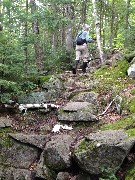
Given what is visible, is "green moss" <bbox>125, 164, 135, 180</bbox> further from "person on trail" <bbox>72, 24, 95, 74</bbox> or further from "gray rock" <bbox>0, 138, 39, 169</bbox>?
"person on trail" <bbox>72, 24, 95, 74</bbox>

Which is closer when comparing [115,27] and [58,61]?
[58,61]

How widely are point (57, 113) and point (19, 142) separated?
5.77 feet

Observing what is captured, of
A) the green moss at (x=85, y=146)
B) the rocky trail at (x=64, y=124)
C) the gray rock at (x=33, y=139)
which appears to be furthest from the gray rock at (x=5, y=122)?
the green moss at (x=85, y=146)

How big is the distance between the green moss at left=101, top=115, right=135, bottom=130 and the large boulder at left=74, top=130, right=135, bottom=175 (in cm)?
58

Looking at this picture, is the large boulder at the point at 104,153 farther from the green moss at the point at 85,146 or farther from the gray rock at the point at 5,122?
the gray rock at the point at 5,122

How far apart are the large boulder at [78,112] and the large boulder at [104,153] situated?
1.79m

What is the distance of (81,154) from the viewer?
23.0ft

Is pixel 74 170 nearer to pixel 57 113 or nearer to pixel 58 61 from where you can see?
pixel 57 113

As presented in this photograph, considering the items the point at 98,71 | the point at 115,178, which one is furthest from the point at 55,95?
the point at 115,178

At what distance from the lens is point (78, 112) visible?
9109mm

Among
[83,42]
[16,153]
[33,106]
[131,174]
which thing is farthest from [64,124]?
[83,42]

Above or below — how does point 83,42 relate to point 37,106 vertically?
above

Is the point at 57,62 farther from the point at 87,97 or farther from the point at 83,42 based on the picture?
the point at 87,97

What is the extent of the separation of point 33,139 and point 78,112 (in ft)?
5.76
